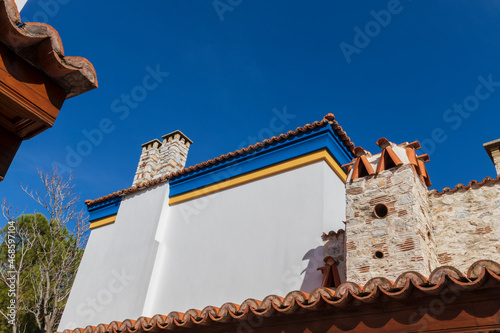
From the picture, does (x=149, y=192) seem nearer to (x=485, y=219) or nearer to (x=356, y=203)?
(x=356, y=203)

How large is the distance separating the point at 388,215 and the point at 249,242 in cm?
262

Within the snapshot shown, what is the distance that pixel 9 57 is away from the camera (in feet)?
7.52

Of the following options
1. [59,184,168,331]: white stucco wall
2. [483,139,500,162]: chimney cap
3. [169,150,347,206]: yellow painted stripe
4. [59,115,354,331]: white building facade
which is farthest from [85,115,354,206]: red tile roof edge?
[483,139,500,162]: chimney cap

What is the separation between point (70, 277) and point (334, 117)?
1094cm

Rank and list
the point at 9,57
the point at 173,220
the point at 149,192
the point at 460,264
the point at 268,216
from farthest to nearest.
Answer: the point at 149,192 → the point at 173,220 → the point at 268,216 → the point at 460,264 → the point at 9,57

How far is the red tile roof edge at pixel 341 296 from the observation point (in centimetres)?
330

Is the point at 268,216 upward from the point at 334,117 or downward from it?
downward

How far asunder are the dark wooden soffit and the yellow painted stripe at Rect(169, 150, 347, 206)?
480cm

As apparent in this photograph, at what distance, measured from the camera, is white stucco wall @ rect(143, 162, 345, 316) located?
6.25 m

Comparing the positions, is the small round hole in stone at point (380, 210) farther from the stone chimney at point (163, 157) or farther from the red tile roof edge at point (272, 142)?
the stone chimney at point (163, 157)

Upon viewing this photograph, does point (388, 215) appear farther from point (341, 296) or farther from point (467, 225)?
point (341, 296)

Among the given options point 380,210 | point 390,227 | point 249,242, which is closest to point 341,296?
point 390,227

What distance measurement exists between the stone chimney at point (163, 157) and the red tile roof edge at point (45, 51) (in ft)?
24.1

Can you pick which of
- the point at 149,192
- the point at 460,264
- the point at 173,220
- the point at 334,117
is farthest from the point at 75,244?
the point at 460,264
